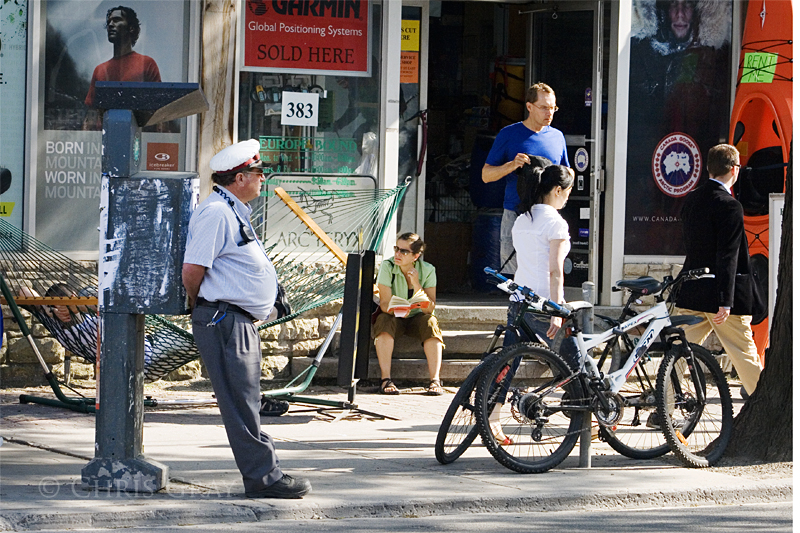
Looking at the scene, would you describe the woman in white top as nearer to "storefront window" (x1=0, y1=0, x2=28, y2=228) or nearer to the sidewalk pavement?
the sidewalk pavement

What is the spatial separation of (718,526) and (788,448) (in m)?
1.37

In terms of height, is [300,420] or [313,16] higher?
[313,16]

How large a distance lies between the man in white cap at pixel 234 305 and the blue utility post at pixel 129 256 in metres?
0.13

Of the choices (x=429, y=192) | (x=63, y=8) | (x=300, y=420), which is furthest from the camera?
(x=429, y=192)

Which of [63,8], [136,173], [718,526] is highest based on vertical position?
[63,8]

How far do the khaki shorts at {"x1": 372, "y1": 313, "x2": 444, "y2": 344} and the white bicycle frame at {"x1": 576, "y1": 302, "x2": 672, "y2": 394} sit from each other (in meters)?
2.71

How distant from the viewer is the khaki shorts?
9242 mm

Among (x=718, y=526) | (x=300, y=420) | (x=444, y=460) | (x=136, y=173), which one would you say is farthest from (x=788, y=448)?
(x=136, y=173)

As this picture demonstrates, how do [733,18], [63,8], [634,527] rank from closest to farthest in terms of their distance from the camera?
1. [634,527]
2. [63,8]
3. [733,18]

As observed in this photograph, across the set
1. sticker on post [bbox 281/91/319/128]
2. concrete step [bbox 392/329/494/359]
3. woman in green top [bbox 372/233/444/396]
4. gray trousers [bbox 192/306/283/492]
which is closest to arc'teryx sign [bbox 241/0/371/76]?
sticker on post [bbox 281/91/319/128]

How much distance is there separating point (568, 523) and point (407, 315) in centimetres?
397

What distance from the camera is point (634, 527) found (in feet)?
17.8

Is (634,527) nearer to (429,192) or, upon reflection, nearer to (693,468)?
(693,468)

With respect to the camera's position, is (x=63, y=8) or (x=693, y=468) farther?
(x=63, y=8)
